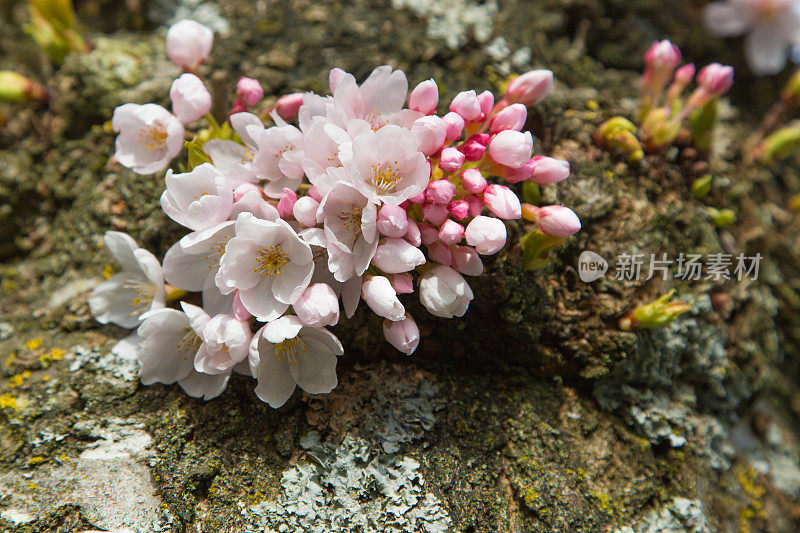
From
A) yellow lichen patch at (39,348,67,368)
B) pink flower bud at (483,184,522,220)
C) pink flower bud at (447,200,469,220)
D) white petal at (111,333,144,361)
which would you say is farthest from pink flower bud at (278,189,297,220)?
yellow lichen patch at (39,348,67,368)

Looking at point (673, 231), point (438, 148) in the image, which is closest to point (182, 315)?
point (438, 148)

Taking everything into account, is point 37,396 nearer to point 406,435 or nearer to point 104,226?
point 104,226

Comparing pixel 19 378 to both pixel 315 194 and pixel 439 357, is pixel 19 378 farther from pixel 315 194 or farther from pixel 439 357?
pixel 439 357

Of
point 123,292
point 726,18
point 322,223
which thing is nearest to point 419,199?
point 322,223

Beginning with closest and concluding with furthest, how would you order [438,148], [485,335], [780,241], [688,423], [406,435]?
[438,148] → [406,435] → [485,335] → [688,423] → [780,241]

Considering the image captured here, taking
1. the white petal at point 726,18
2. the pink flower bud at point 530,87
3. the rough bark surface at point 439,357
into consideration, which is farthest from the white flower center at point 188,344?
the white petal at point 726,18

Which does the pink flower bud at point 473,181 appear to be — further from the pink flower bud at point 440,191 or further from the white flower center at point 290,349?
the white flower center at point 290,349
